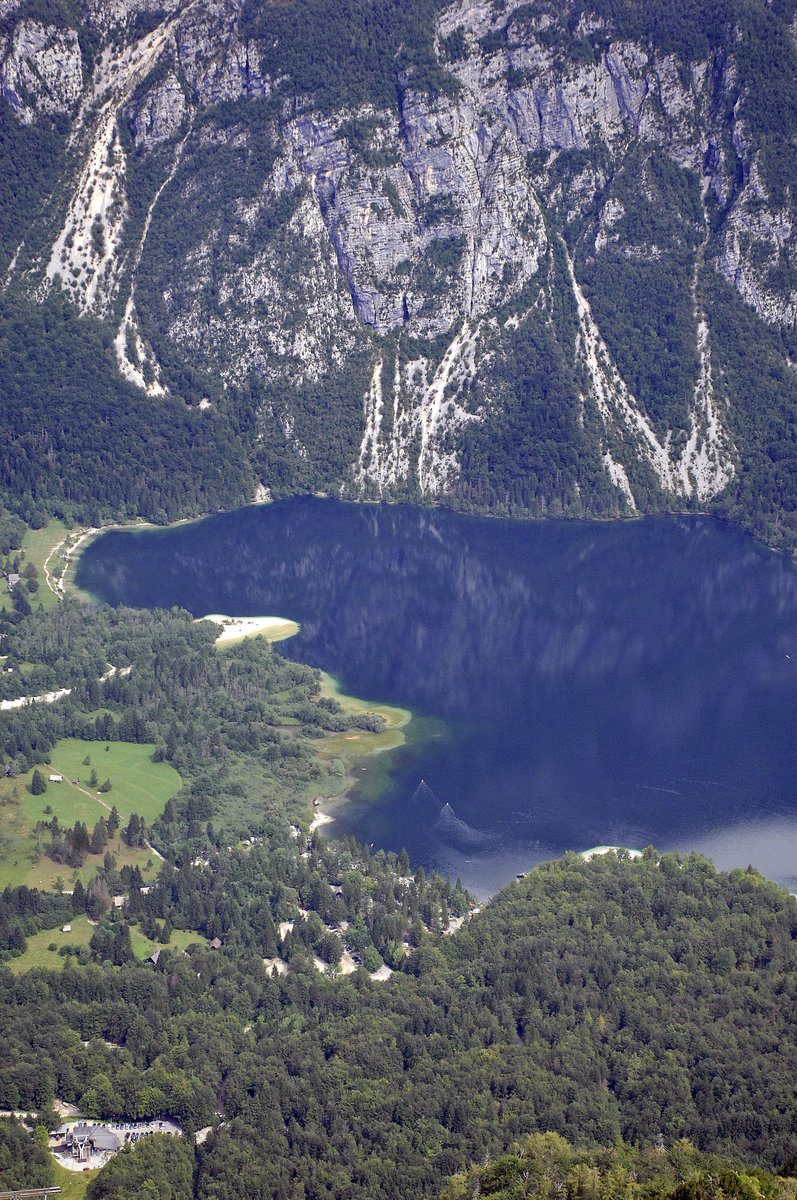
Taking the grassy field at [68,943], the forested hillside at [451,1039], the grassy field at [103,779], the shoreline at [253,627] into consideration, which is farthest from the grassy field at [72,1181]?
the shoreline at [253,627]

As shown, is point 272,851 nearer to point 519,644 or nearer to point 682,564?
point 519,644

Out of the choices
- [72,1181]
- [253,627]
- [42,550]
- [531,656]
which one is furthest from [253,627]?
[72,1181]

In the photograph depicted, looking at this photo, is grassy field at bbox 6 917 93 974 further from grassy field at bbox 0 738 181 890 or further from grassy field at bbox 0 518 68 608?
grassy field at bbox 0 518 68 608

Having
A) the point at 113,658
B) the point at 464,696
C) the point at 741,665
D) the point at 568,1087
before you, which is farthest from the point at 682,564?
the point at 568,1087

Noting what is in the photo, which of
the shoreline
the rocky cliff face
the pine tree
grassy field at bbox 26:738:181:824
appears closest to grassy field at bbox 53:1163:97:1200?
grassy field at bbox 26:738:181:824

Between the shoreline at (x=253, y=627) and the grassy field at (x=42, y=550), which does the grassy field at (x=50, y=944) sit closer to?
the shoreline at (x=253, y=627)

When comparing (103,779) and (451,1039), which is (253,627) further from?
(451,1039)

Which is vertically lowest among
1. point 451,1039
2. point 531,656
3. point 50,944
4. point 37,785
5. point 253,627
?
point 50,944
